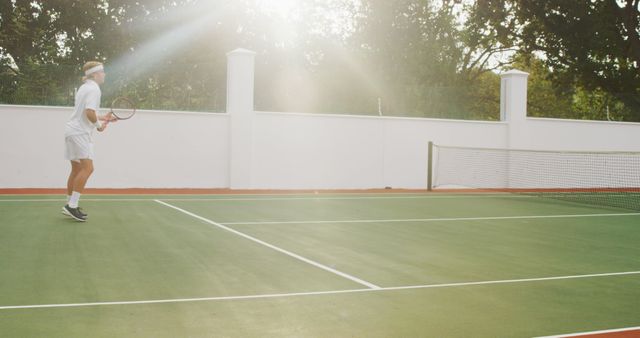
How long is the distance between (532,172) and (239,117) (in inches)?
321

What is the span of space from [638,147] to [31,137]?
16691 millimetres

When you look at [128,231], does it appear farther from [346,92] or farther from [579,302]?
[346,92]

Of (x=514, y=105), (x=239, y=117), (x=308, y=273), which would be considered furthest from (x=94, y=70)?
(x=514, y=105)

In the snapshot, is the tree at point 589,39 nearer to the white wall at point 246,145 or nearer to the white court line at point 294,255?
the white wall at point 246,145

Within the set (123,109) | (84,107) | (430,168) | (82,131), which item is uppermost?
Answer: (123,109)

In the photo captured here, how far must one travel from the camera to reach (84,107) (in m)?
8.62

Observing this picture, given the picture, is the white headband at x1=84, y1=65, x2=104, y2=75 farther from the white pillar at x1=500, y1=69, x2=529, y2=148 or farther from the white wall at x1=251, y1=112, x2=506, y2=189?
the white pillar at x1=500, y1=69, x2=529, y2=148

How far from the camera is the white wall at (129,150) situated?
1378cm

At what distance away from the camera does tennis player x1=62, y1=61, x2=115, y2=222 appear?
8508 millimetres

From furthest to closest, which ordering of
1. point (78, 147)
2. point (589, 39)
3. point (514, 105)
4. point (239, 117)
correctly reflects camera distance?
1. point (589, 39)
2. point (514, 105)
3. point (239, 117)
4. point (78, 147)

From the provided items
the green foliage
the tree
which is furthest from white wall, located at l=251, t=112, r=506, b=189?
the tree

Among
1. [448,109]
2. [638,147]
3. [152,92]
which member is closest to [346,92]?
[448,109]

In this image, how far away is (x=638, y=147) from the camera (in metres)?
20.8

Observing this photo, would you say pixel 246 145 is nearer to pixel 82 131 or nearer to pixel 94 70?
pixel 94 70
